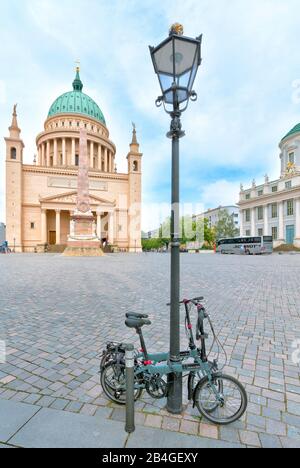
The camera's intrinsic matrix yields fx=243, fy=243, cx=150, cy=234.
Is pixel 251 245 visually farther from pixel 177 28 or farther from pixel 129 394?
pixel 129 394

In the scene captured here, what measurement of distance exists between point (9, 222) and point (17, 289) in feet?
179

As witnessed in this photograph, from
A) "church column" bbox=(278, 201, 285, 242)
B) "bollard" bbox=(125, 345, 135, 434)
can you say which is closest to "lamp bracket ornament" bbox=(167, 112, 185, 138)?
"bollard" bbox=(125, 345, 135, 434)

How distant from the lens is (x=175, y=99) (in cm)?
266

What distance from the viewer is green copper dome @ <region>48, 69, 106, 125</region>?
73562 millimetres

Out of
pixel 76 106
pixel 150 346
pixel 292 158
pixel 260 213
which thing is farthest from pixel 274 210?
pixel 76 106

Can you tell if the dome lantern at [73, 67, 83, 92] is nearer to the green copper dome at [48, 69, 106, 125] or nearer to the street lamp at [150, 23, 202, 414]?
the green copper dome at [48, 69, 106, 125]

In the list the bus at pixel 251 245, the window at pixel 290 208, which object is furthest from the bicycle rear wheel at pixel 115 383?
the window at pixel 290 208


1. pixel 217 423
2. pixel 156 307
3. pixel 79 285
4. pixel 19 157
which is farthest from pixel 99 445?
pixel 19 157

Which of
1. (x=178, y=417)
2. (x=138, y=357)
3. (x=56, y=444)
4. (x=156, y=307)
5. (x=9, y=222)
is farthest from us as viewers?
(x=9, y=222)

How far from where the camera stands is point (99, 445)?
2.11 m

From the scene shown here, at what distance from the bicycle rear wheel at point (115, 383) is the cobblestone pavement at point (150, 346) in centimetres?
9

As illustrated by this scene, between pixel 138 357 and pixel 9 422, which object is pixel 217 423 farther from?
pixel 9 422

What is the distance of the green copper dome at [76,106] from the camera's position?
73.6 meters

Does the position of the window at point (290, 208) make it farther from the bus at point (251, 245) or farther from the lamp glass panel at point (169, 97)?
the lamp glass panel at point (169, 97)
